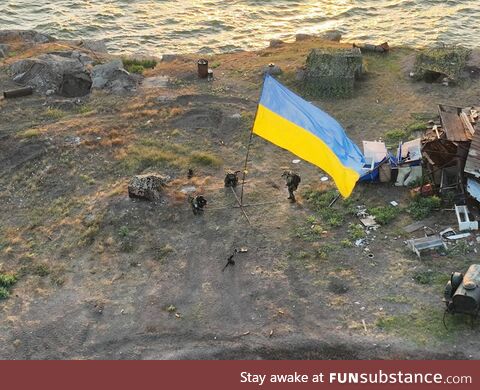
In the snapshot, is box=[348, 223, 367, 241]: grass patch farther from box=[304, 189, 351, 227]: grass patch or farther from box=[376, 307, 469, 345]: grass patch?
box=[376, 307, 469, 345]: grass patch

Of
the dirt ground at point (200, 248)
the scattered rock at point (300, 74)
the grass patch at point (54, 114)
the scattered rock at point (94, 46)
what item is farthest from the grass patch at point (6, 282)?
the scattered rock at point (94, 46)

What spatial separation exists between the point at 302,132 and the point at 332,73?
10.7m

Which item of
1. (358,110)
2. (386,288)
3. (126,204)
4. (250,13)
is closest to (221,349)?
(386,288)

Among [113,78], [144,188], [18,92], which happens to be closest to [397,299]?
[144,188]

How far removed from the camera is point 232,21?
41844 millimetres

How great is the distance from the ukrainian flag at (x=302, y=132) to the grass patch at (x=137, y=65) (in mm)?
15445

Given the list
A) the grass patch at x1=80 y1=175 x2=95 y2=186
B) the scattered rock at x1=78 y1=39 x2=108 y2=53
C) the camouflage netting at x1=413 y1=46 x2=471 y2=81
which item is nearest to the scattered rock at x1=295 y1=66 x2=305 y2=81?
the camouflage netting at x1=413 y1=46 x2=471 y2=81

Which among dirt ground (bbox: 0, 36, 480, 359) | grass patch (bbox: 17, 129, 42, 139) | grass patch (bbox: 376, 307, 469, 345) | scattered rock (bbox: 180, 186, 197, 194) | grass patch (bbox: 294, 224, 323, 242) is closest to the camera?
A: grass patch (bbox: 376, 307, 469, 345)

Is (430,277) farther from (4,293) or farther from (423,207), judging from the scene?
(4,293)

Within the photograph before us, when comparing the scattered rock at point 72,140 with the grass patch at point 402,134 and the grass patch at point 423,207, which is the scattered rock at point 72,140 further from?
the grass patch at point 423,207

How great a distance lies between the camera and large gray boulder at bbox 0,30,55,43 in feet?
122

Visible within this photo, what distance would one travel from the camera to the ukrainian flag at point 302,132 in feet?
57.2

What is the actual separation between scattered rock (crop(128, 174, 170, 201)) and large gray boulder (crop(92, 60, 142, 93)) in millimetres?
9687

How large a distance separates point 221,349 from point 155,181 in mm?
7857
